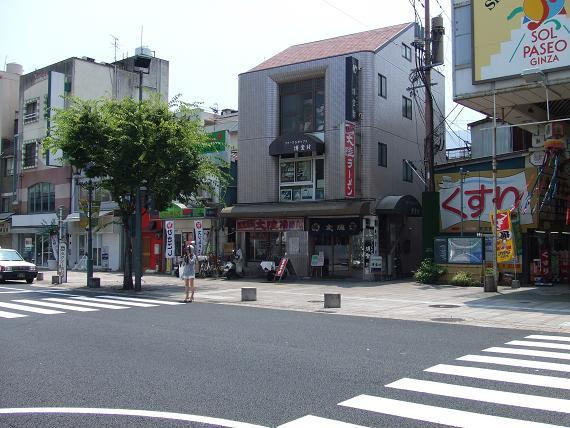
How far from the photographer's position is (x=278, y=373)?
7473 mm

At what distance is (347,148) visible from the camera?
25.5 metres

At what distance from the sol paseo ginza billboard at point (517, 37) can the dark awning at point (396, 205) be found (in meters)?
7.97

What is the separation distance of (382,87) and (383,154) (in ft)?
11.1

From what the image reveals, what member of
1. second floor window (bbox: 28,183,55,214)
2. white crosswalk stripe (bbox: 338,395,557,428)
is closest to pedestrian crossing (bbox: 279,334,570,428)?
white crosswalk stripe (bbox: 338,395,557,428)

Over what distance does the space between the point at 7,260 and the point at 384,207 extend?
730 inches

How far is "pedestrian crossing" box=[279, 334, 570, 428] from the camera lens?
17.7 feet

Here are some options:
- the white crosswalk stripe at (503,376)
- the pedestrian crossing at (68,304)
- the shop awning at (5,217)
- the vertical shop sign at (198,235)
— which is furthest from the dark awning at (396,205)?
the shop awning at (5,217)

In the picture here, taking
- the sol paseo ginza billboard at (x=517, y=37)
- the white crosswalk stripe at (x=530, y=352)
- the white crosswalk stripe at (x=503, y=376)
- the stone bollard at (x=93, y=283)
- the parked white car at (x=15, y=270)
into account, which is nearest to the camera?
the white crosswalk stripe at (x=503, y=376)

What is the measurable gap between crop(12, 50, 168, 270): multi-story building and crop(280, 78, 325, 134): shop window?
556 inches

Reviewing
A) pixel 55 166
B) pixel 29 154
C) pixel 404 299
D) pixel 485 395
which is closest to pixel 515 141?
pixel 404 299

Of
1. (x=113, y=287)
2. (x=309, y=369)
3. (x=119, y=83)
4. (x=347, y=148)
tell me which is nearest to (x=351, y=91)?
(x=347, y=148)

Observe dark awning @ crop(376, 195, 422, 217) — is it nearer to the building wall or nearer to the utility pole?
the building wall

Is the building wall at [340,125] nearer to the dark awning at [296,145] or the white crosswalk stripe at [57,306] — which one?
the dark awning at [296,145]

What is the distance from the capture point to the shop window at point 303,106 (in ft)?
91.6
